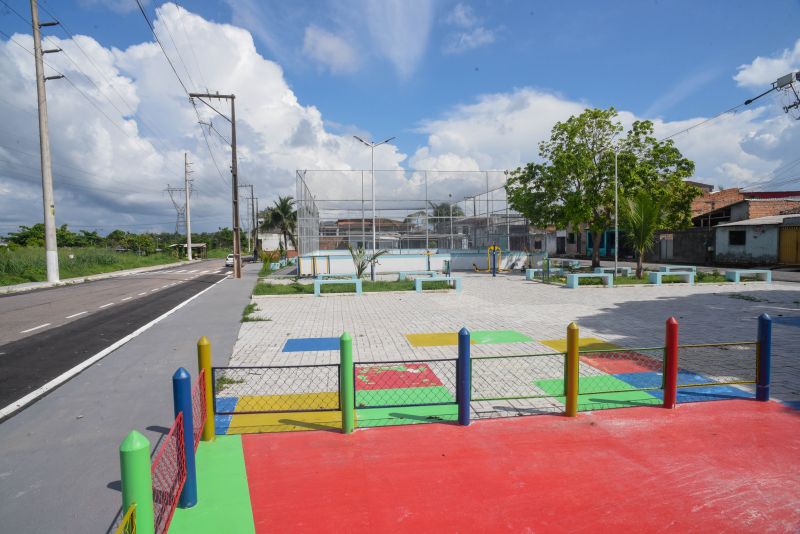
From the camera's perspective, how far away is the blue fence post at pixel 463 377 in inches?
195

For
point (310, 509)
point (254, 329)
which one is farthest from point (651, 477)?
point (254, 329)

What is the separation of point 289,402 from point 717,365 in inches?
265

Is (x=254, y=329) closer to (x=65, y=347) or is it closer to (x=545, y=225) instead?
(x=65, y=347)

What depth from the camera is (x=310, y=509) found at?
12.0 feet

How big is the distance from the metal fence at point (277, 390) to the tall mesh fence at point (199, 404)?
732mm

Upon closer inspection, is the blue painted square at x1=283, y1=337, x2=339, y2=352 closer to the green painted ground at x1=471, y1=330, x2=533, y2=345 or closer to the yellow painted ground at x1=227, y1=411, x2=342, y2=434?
the green painted ground at x1=471, y1=330, x2=533, y2=345

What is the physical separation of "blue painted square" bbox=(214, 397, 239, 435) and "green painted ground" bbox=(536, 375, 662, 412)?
408cm

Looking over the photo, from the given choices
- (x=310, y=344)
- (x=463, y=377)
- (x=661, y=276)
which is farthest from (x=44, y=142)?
(x=661, y=276)

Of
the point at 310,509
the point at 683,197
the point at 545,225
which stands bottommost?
the point at 310,509

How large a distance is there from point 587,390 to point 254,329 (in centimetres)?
761

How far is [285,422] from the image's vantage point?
17.5 ft

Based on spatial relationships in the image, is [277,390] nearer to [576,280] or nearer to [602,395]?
[602,395]

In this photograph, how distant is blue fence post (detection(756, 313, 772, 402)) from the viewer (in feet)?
18.6

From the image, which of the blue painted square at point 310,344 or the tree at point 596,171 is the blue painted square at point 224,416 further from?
the tree at point 596,171
